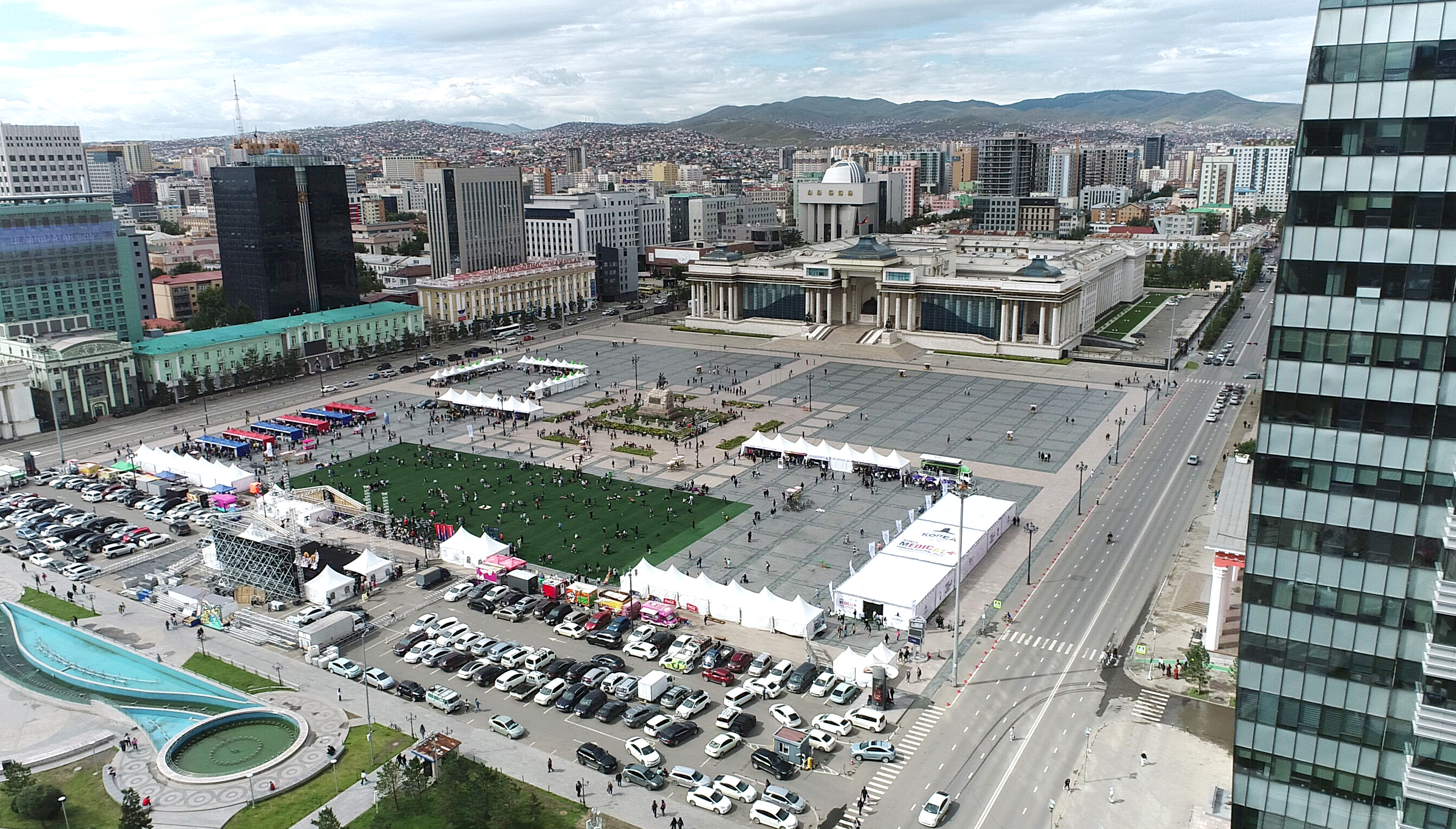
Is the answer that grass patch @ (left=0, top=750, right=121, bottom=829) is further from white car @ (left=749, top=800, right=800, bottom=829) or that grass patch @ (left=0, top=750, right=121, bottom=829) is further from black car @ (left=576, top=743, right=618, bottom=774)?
white car @ (left=749, top=800, right=800, bottom=829)

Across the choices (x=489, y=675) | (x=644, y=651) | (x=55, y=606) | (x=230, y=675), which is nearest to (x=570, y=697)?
(x=489, y=675)

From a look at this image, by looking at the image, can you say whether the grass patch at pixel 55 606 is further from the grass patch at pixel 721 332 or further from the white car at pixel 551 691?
the grass patch at pixel 721 332

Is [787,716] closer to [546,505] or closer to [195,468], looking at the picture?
[546,505]

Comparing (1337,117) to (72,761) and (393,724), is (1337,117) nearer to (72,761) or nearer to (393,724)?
(393,724)

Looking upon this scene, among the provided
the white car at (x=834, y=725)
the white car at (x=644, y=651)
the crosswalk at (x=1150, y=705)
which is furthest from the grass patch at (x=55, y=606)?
the crosswalk at (x=1150, y=705)

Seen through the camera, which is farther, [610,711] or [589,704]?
[589,704]
